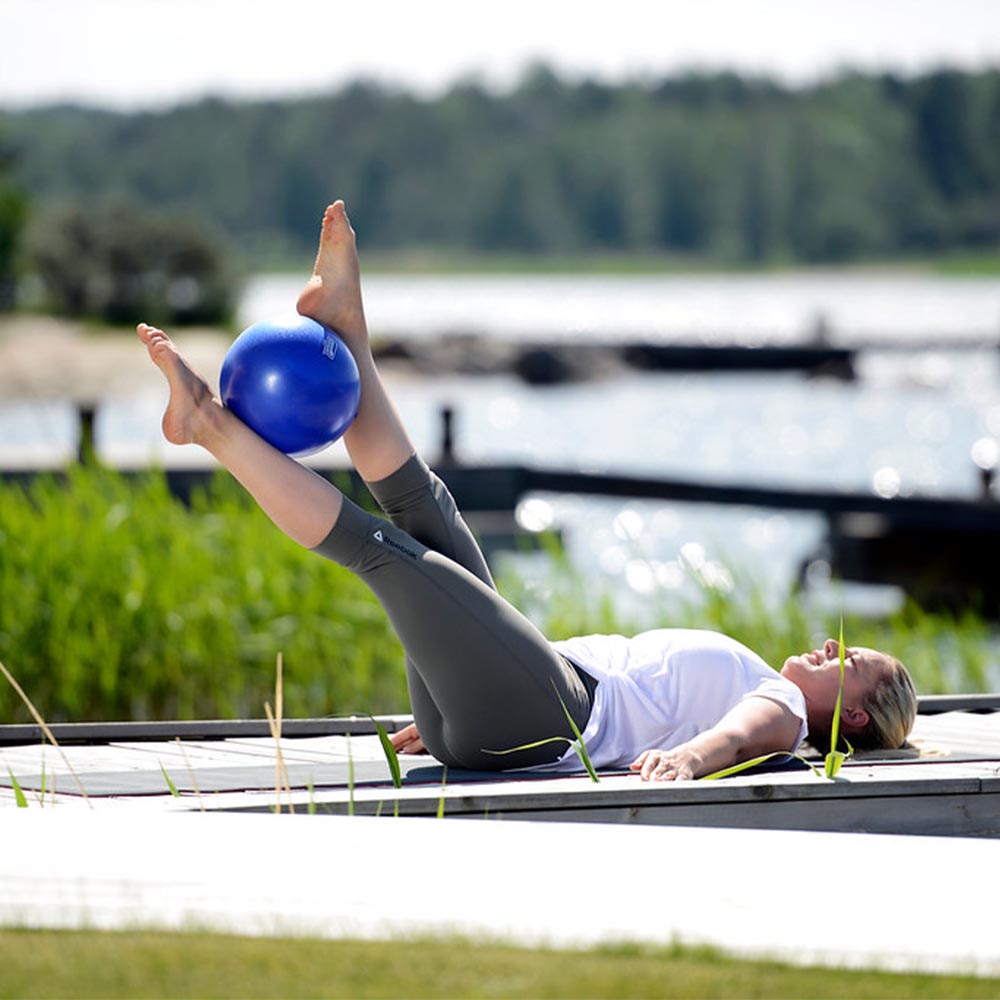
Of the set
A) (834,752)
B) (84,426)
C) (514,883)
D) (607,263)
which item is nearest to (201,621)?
(834,752)

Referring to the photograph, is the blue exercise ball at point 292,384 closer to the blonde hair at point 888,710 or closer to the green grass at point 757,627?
the blonde hair at point 888,710

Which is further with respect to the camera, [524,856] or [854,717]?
[854,717]

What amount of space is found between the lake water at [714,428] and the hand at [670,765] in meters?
4.29

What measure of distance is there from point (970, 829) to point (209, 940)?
83.5 inches

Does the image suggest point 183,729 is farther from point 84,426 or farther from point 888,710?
point 84,426

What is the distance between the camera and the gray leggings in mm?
3982

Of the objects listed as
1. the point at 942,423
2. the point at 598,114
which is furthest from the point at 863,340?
the point at 598,114

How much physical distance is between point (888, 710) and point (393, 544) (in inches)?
57.2

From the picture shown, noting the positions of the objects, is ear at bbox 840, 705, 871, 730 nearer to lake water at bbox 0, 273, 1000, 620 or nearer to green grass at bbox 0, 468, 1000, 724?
green grass at bbox 0, 468, 1000, 724

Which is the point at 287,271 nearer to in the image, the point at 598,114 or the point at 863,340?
the point at 598,114

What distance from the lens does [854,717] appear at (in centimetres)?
452

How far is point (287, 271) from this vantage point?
11769 centimetres

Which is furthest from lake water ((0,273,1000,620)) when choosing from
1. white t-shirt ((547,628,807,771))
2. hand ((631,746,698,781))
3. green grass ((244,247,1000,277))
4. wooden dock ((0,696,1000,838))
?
green grass ((244,247,1000,277))

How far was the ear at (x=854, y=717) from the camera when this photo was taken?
452 cm
